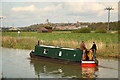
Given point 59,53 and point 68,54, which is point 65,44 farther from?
point 68,54

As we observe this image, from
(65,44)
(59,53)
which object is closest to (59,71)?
(59,53)

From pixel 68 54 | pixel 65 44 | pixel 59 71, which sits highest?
pixel 65 44

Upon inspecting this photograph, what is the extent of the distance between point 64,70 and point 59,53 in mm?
3136

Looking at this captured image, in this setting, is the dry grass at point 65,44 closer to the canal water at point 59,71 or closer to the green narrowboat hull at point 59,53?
the green narrowboat hull at point 59,53

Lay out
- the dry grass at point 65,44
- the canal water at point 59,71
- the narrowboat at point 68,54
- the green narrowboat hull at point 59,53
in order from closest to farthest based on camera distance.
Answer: the canal water at point 59,71, the narrowboat at point 68,54, the green narrowboat hull at point 59,53, the dry grass at point 65,44

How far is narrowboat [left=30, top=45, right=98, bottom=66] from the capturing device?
16766mm

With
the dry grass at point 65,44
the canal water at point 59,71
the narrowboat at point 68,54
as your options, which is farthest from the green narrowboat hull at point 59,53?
the dry grass at point 65,44

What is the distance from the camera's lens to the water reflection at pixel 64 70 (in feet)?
47.6

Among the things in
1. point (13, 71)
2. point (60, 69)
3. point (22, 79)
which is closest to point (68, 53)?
point (60, 69)

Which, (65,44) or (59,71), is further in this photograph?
(65,44)

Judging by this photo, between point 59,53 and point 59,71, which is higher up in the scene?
point 59,53

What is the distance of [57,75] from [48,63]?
15.5 ft

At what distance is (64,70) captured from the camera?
16.2m

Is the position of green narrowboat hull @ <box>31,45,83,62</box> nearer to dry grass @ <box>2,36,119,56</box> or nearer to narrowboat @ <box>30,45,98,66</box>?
narrowboat @ <box>30,45,98,66</box>
